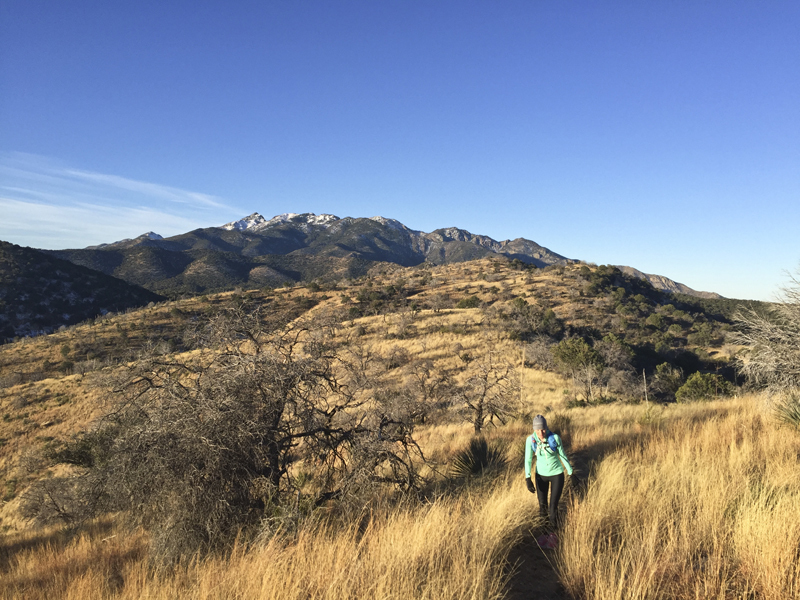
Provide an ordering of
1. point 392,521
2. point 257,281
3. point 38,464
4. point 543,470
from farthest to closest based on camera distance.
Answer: point 257,281 → point 38,464 → point 543,470 → point 392,521

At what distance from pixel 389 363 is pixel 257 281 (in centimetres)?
10385

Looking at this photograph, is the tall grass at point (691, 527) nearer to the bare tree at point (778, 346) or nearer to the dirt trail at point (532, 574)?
the dirt trail at point (532, 574)

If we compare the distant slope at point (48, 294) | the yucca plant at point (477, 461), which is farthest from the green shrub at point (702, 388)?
the distant slope at point (48, 294)

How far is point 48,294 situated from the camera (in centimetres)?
6750

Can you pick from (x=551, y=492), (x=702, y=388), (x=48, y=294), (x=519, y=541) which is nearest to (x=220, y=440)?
(x=519, y=541)

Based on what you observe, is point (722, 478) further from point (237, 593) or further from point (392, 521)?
point (237, 593)

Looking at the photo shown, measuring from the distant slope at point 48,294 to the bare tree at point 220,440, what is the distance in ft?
240

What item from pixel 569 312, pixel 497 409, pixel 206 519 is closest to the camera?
pixel 206 519

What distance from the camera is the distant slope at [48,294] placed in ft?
200

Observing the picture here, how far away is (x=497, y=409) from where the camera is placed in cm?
1549

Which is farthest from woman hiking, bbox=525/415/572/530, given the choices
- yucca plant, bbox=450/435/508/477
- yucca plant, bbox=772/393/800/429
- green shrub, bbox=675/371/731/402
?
green shrub, bbox=675/371/731/402

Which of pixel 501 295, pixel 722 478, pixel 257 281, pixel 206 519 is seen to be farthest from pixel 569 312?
pixel 257 281

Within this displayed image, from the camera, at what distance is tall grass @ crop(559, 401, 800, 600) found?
9.40 feet

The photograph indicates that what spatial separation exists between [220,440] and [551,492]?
396 centimetres
